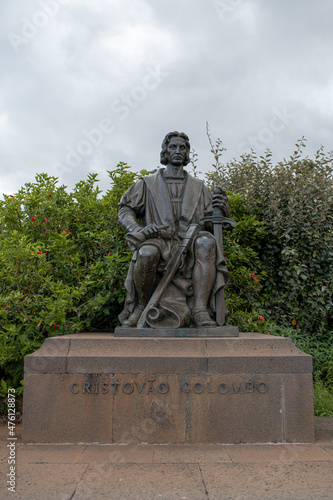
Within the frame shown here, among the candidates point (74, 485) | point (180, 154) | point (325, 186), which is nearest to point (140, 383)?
point (74, 485)

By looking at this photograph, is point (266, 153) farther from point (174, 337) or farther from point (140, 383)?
point (140, 383)

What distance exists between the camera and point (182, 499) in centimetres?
280

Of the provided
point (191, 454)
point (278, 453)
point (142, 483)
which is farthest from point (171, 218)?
point (142, 483)

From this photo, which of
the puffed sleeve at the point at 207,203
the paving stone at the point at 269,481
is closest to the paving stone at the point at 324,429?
the paving stone at the point at 269,481

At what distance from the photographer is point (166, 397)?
A: 408 cm

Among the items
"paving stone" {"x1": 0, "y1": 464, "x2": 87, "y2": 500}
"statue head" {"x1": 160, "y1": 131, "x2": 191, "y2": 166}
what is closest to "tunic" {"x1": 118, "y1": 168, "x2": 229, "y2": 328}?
"statue head" {"x1": 160, "y1": 131, "x2": 191, "y2": 166}

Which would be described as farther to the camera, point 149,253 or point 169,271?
point 169,271

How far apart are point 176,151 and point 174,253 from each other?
4.33 feet

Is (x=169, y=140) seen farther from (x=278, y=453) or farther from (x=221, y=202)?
(x=278, y=453)

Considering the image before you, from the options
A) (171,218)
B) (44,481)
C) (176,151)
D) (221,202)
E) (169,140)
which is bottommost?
(44,481)

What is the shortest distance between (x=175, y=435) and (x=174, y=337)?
3.11 ft

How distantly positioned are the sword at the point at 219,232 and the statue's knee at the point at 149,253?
2.35 ft

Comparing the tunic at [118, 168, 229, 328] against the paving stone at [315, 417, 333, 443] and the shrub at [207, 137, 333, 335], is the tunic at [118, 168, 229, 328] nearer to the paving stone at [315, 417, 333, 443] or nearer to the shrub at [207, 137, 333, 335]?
the paving stone at [315, 417, 333, 443]

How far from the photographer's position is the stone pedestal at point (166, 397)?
403cm
